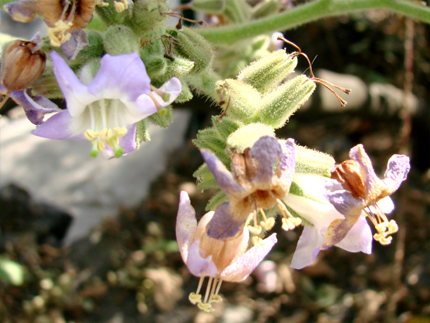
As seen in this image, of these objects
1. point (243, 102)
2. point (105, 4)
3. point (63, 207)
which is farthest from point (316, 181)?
point (63, 207)

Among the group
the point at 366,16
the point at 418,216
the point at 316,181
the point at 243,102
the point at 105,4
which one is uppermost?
the point at 105,4

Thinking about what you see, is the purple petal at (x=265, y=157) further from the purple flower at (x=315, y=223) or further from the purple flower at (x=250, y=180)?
the purple flower at (x=315, y=223)

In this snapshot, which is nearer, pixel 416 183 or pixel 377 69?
pixel 416 183

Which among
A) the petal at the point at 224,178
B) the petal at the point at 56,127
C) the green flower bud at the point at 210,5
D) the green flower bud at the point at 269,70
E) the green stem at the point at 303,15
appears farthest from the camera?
the green flower bud at the point at 210,5

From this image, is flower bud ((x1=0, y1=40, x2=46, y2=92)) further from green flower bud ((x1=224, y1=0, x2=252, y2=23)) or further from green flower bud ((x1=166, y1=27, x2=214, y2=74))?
green flower bud ((x1=224, y1=0, x2=252, y2=23))

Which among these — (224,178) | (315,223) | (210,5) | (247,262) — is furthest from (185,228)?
(210,5)

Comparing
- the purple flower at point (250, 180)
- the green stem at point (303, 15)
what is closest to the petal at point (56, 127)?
the purple flower at point (250, 180)

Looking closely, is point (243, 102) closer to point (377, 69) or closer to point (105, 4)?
point (105, 4)
